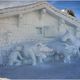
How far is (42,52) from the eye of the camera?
953 centimetres

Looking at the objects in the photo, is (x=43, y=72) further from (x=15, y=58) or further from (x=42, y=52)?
(x=15, y=58)

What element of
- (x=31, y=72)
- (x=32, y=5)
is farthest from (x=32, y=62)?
(x=32, y=5)

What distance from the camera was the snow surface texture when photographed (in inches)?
369

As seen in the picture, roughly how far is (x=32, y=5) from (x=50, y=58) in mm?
1637

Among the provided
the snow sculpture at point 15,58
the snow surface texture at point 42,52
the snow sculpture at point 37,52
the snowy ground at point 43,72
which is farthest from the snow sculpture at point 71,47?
the snow sculpture at point 15,58

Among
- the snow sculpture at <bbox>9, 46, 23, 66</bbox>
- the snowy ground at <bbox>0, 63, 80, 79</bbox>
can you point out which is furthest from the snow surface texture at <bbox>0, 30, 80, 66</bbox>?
the snowy ground at <bbox>0, 63, 80, 79</bbox>

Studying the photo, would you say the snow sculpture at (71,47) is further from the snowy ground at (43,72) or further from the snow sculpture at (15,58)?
the snow sculpture at (15,58)

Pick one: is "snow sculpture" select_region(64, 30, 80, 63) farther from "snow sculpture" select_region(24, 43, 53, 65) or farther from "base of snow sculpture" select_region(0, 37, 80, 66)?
"snow sculpture" select_region(24, 43, 53, 65)

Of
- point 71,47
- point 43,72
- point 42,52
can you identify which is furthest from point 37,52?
point 71,47

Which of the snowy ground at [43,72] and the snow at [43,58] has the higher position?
the snow at [43,58]

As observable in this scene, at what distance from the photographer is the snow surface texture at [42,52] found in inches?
369

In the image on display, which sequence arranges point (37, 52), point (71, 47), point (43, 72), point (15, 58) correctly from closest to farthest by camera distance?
1. point (43, 72)
2. point (15, 58)
3. point (37, 52)
4. point (71, 47)

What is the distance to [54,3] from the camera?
32.5ft

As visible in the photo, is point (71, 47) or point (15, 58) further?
point (71, 47)
